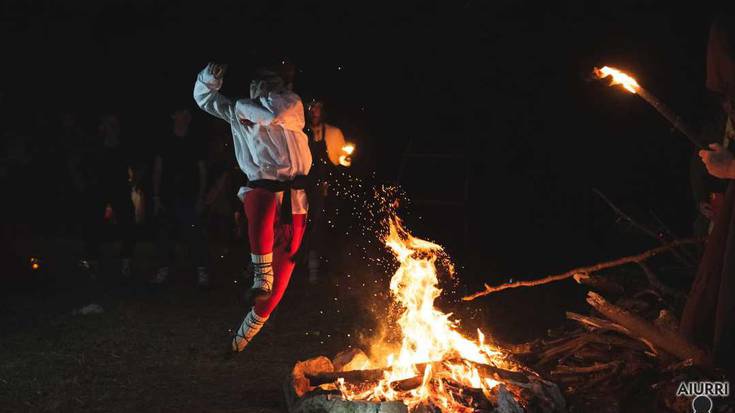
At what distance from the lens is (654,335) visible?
5152 mm

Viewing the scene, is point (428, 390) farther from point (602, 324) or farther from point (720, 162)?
point (720, 162)

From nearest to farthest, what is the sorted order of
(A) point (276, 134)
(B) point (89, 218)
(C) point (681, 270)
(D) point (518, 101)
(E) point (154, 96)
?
(A) point (276, 134) < (C) point (681, 270) < (B) point (89, 218) < (D) point (518, 101) < (E) point (154, 96)

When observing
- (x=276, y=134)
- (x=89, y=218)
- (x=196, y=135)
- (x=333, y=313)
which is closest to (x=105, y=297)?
(x=89, y=218)

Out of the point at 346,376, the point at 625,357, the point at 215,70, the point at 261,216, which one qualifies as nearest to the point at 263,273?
the point at 261,216

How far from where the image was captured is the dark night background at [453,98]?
1036 cm

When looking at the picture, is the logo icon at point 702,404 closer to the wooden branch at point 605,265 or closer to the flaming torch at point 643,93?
the wooden branch at point 605,265

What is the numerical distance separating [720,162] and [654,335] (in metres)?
1.25

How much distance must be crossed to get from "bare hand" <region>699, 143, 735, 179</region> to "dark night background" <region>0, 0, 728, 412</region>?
12.1 feet

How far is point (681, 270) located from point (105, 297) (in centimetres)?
618

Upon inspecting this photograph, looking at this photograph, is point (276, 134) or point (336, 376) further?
point (276, 134)

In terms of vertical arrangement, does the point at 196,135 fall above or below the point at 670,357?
above

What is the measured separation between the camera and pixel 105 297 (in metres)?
9.07

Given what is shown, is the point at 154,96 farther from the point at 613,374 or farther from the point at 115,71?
the point at 613,374

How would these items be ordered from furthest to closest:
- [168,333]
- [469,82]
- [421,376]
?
[469,82] → [168,333] → [421,376]
